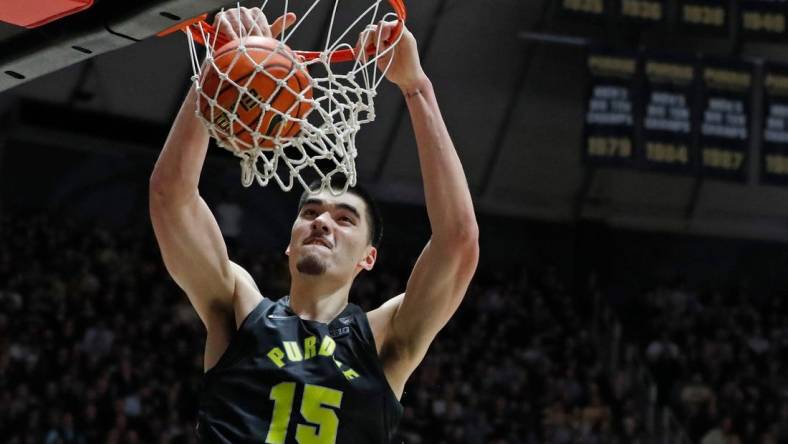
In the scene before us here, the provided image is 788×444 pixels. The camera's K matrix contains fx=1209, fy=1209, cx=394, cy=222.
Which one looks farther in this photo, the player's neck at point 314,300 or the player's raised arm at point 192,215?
the player's neck at point 314,300

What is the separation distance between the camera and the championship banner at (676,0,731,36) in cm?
1327

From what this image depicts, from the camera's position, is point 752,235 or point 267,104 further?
point 752,235

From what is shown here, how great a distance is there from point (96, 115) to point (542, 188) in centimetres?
669

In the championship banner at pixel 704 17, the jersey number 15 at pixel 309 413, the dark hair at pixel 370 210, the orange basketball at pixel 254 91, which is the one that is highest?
the orange basketball at pixel 254 91

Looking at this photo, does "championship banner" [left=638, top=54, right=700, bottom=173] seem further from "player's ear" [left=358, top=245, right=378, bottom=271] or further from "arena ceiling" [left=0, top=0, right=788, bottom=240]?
"player's ear" [left=358, top=245, right=378, bottom=271]

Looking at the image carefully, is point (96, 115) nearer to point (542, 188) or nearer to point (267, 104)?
point (542, 188)

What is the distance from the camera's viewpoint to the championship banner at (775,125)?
13.0 meters

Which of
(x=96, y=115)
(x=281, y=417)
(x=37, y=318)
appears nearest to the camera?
(x=281, y=417)

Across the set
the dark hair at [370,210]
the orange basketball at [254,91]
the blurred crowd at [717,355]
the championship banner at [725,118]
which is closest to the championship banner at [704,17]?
the championship banner at [725,118]

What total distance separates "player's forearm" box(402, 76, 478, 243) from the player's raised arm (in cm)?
59

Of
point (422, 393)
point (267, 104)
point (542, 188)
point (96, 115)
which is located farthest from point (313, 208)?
point (542, 188)

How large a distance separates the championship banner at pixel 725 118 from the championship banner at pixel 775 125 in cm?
29

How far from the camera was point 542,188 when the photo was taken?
1848 cm

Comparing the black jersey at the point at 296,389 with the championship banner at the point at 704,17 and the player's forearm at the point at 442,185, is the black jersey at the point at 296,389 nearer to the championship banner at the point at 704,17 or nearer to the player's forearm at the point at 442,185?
the player's forearm at the point at 442,185
